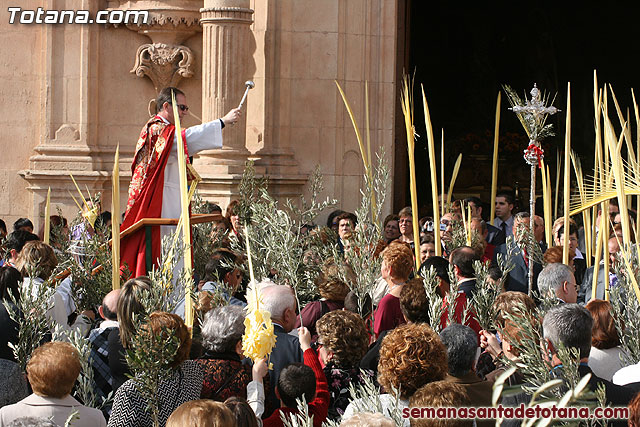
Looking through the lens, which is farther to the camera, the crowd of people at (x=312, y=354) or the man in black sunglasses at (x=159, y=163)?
the man in black sunglasses at (x=159, y=163)

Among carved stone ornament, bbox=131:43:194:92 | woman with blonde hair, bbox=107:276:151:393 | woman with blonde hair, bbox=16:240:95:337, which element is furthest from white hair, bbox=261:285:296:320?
carved stone ornament, bbox=131:43:194:92

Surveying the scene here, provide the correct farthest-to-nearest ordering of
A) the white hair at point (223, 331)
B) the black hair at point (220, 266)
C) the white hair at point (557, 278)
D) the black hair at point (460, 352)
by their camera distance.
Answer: the black hair at point (220, 266) < the white hair at point (557, 278) < the white hair at point (223, 331) < the black hair at point (460, 352)

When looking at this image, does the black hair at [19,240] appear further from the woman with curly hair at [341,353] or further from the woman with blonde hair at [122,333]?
the woman with curly hair at [341,353]

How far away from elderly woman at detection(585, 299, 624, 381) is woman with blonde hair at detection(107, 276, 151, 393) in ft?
6.02

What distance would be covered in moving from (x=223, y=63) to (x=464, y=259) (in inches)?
209

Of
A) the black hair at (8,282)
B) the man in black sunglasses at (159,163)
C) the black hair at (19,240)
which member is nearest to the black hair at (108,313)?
the black hair at (8,282)

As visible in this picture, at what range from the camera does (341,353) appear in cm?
455

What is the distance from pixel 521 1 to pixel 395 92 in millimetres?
5990

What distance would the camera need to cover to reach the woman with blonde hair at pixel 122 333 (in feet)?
14.5

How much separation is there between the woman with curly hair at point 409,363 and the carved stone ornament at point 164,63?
8.02 metres

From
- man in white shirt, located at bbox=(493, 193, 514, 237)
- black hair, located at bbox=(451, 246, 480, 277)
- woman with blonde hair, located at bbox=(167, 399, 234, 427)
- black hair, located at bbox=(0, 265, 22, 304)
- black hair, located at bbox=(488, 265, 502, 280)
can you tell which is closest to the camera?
woman with blonde hair, located at bbox=(167, 399, 234, 427)

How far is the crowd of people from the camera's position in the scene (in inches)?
148

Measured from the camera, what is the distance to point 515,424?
3658 millimetres

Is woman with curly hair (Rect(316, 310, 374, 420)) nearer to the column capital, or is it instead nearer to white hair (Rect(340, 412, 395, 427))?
white hair (Rect(340, 412, 395, 427))
